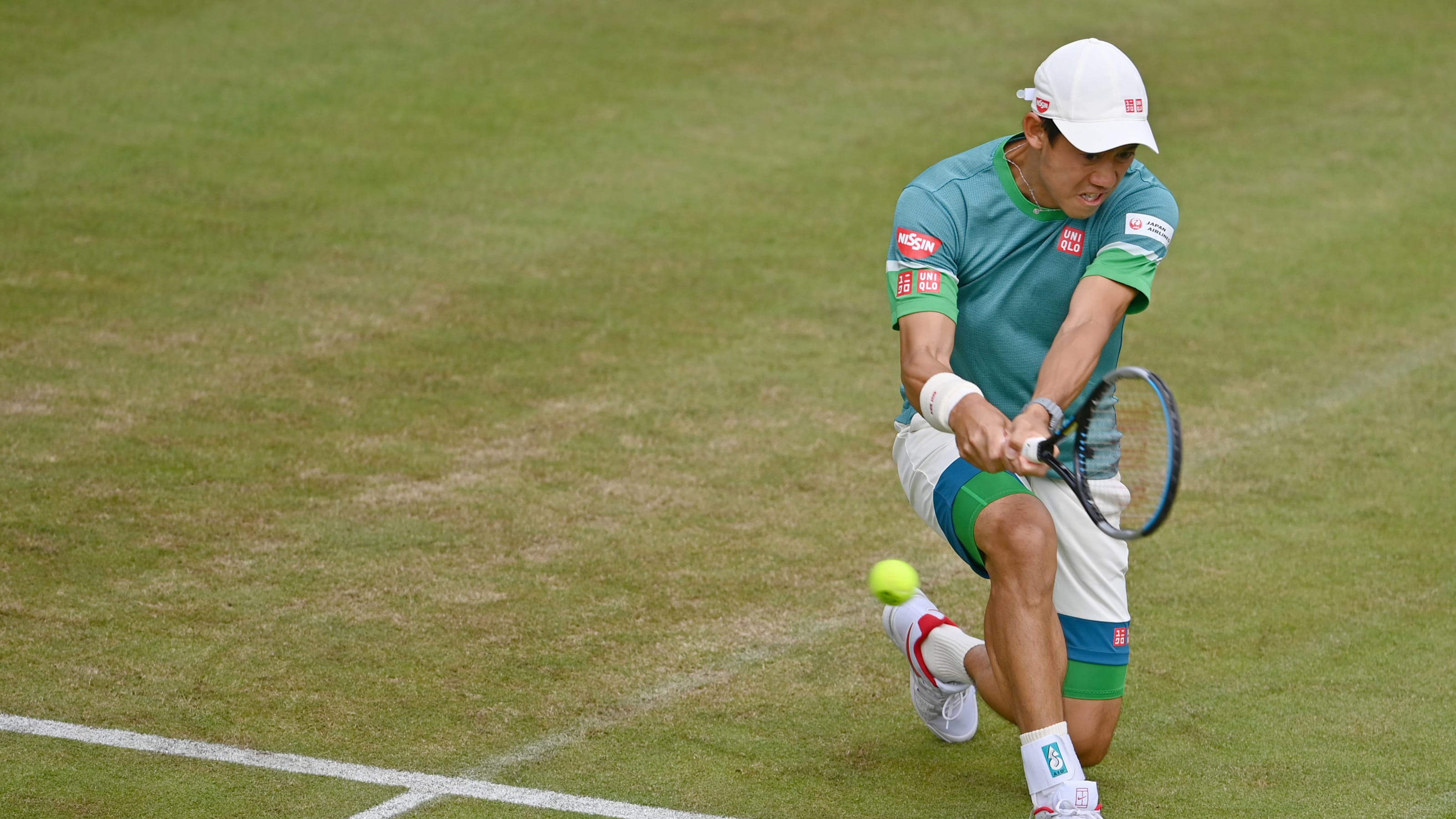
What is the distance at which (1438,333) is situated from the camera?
33.9 feet

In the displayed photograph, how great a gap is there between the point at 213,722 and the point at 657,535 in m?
2.36

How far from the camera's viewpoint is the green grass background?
5824 millimetres

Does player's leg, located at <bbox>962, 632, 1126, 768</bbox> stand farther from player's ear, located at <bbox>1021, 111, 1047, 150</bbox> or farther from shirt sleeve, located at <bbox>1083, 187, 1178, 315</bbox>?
player's ear, located at <bbox>1021, 111, 1047, 150</bbox>

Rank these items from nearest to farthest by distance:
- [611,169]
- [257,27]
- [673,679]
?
[673,679] < [611,169] < [257,27]

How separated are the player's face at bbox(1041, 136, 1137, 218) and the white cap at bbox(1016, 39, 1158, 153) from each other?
0.18 feet

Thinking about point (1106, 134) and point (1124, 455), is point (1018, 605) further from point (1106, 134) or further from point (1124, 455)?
point (1106, 134)

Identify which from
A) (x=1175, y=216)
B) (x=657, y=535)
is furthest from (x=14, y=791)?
(x=1175, y=216)

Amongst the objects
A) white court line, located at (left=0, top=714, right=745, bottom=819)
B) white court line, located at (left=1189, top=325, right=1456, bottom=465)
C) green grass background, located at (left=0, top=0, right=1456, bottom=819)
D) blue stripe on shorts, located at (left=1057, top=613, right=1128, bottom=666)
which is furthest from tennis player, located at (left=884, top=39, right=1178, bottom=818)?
white court line, located at (left=1189, top=325, right=1456, bottom=465)

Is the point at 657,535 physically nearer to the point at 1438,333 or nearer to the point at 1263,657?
the point at 1263,657

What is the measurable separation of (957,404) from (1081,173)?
91 cm

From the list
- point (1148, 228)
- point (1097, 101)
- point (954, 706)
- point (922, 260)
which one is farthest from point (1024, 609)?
point (1097, 101)

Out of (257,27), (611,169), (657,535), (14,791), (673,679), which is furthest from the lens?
(257,27)

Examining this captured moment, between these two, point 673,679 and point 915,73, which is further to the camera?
point 915,73

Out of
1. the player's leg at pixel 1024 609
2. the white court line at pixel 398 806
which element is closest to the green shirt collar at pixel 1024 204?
the player's leg at pixel 1024 609
